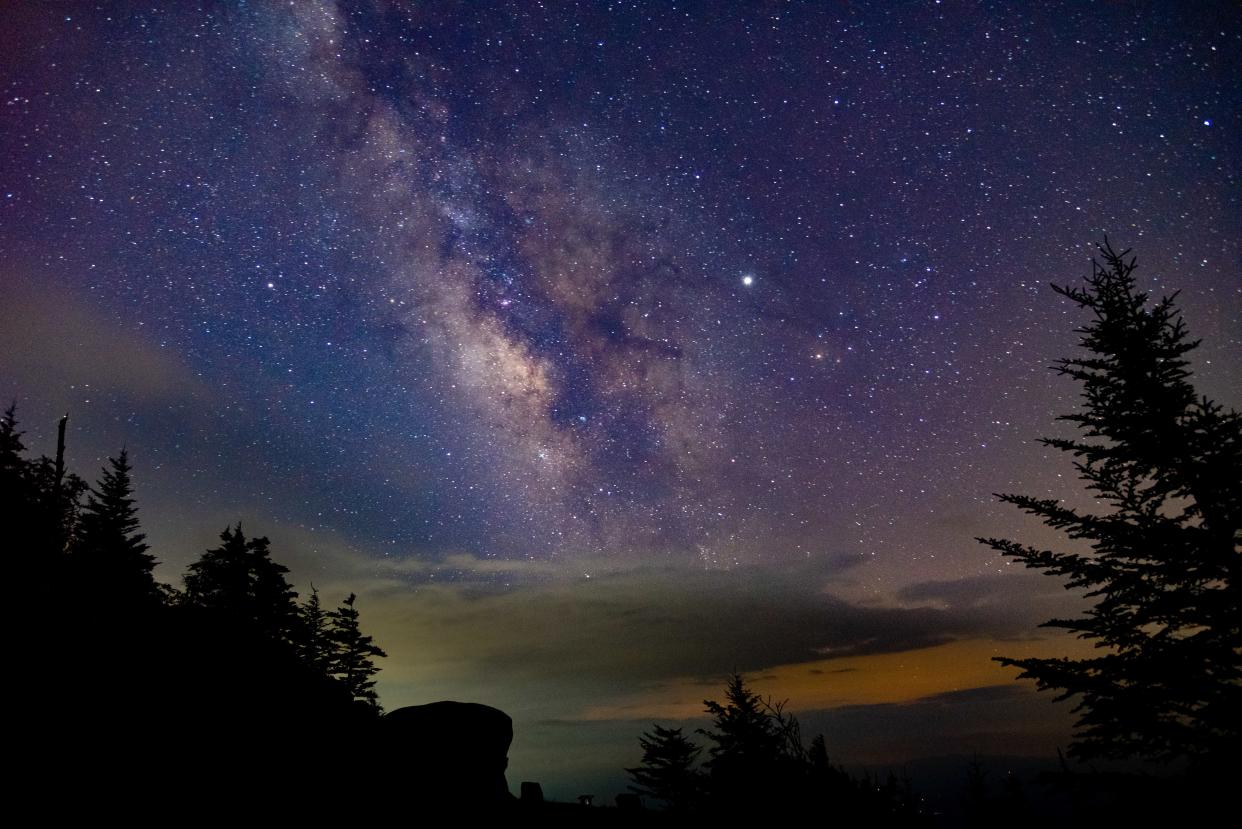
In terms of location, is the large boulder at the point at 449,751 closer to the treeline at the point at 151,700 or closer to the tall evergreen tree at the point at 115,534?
the treeline at the point at 151,700

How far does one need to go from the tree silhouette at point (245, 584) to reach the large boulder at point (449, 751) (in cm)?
2052

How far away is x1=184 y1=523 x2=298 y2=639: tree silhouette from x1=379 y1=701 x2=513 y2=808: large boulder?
2052 cm

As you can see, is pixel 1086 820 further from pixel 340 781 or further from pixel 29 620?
pixel 29 620

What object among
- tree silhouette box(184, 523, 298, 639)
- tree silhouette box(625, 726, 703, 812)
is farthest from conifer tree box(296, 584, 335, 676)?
tree silhouette box(625, 726, 703, 812)

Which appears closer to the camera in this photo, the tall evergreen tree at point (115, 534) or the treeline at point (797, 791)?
the treeline at point (797, 791)

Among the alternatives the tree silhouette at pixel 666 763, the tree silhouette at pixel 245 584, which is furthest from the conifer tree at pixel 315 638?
the tree silhouette at pixel 666 763

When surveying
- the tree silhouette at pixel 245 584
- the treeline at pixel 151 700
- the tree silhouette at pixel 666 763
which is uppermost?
the tree silhouette at pixel 245 584

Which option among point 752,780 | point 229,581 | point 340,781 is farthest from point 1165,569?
point 229,581

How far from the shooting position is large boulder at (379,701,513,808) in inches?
423

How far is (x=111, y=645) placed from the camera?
9.27 meters

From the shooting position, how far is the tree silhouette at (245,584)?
29.6 m

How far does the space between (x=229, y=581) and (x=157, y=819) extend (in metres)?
27.8

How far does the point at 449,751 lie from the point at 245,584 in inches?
969

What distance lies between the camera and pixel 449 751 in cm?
1215
